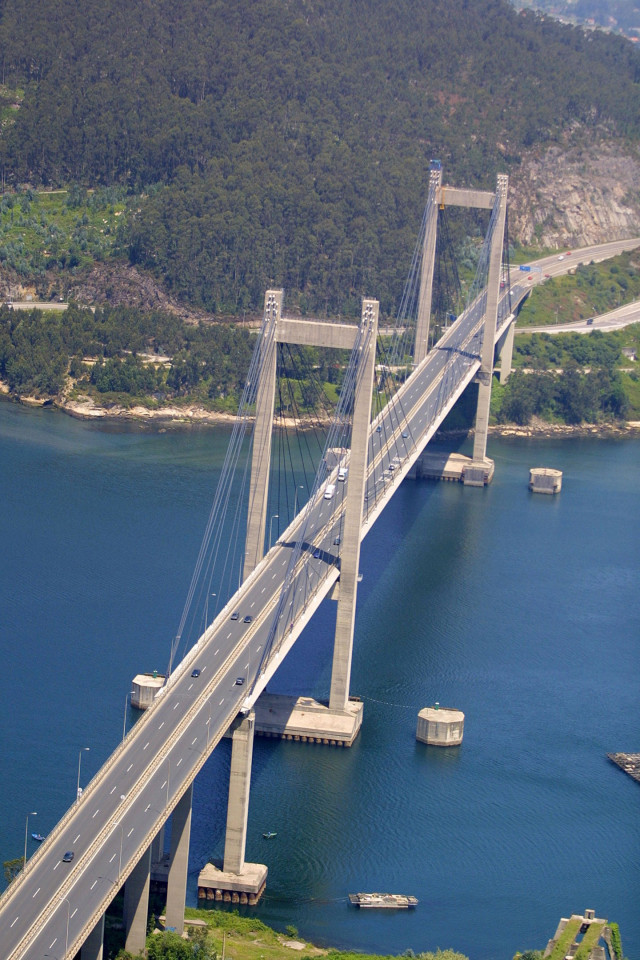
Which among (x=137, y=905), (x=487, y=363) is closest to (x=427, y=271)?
(x=487, y=363)

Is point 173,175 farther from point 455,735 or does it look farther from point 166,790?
point 166,790

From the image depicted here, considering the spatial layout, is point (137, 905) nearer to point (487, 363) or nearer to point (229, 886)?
point (229, 886)

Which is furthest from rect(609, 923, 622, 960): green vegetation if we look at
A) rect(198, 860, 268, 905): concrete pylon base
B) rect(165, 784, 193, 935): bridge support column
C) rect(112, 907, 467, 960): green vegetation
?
rect(165, 784, 193, 935): bridge support column

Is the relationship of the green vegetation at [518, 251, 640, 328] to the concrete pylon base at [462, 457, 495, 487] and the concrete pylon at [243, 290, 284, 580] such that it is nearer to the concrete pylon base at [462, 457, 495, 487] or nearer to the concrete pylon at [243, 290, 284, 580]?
the concrete pylon base at [462, 457, 495, 487]

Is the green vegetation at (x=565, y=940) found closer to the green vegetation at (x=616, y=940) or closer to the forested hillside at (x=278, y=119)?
the green vegetation at (x=616, y=940)

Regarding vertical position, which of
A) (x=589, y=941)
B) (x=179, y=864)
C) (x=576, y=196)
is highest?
(x=576, y=196)

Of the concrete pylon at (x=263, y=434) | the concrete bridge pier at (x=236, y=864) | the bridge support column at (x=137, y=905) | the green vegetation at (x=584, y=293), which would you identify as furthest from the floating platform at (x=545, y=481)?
the bridge support column at (x=137, y=905)
